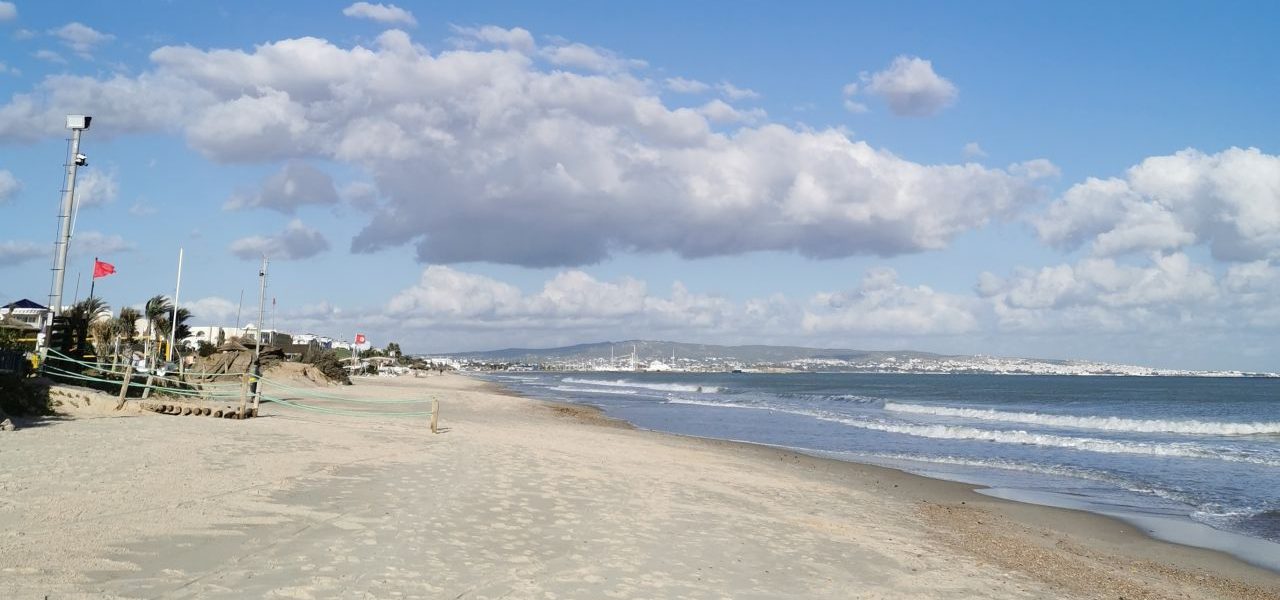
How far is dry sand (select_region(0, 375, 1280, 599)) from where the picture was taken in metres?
6.04

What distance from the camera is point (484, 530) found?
7.95 m

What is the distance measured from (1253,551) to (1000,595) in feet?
18.3

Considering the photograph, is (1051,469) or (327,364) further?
(327,364)

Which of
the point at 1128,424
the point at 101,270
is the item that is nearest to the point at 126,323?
the point at 101,270

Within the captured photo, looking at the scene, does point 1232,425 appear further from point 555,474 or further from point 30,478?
point 30,478

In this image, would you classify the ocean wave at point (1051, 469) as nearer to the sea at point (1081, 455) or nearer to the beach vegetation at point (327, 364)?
the sea at point (1081, 455)

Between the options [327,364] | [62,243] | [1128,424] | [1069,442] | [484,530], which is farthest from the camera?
[327,364]

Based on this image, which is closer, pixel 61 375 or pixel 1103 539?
pixel 1103 539

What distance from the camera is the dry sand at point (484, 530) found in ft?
19.8

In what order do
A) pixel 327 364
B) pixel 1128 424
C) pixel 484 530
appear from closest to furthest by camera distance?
pixel 484 530 < pixel 1128 424 < pixel 327 364

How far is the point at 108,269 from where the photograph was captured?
77.2 ft

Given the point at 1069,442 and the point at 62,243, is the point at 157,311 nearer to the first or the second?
the point at 62,243

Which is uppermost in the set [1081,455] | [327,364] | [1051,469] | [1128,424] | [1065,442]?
[327,364]

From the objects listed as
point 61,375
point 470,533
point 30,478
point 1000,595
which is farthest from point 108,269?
point 1000,595
